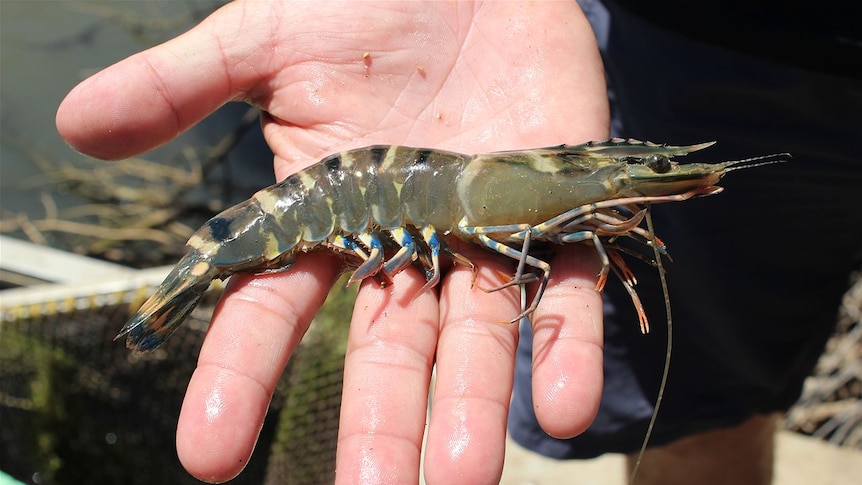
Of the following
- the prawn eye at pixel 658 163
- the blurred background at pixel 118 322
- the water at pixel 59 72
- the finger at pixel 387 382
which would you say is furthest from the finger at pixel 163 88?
the water at pixel 59 72

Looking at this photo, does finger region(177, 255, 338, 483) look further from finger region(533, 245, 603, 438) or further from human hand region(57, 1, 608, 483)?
finger region(533, 245, 603, 438)

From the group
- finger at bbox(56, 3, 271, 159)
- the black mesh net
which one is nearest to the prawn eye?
finger at bbox(56, 3, 271, 159)

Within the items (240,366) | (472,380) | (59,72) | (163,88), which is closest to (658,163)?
(472,380)

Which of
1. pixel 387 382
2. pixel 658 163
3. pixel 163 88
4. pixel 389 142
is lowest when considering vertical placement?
Answer: pixel 387 382

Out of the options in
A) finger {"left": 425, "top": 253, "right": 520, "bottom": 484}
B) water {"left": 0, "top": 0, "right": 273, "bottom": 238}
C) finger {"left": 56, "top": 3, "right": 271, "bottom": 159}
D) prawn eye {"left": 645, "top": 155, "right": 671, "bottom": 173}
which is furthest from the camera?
water {"left": 0, "top": 0, "right": 273, "bottom": 238}

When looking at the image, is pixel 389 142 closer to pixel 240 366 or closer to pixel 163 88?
pixel 163 88

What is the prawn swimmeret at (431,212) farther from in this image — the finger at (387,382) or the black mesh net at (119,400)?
the black mesh net at (119,400)

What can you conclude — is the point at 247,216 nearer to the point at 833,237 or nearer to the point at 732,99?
the point at 732,99
